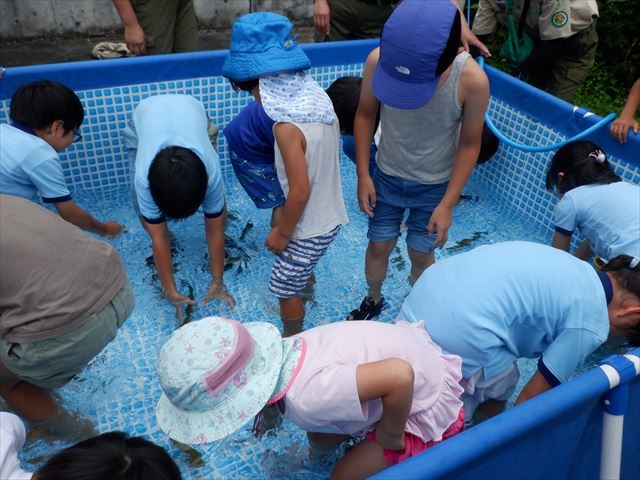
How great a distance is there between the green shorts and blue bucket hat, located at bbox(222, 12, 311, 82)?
923 mm

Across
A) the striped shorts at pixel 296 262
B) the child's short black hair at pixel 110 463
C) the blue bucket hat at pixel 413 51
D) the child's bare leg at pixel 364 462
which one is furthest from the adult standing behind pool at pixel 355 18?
the child's short black hair at pixel 110 463

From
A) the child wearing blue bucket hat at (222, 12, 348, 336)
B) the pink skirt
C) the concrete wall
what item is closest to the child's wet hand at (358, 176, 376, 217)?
the child wearing blue bucket hat at (222, 12, 348, 336)

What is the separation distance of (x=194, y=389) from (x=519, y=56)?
3.34m

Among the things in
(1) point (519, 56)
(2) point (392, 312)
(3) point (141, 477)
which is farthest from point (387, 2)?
(3) point (141, 477)

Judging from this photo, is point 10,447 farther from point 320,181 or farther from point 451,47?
point 451,47

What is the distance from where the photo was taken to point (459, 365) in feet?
6.17

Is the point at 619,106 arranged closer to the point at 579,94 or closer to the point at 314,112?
the point at 579,94

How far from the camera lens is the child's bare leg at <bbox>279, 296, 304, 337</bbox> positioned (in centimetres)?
273

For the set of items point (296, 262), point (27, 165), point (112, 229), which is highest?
point (27, 165)

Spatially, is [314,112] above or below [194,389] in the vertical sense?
above

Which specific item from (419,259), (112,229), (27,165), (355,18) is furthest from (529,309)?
(355,18)

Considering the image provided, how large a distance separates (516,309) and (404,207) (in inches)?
37.7

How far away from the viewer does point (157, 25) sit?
13.0 feet

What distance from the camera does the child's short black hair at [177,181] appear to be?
234 cm
